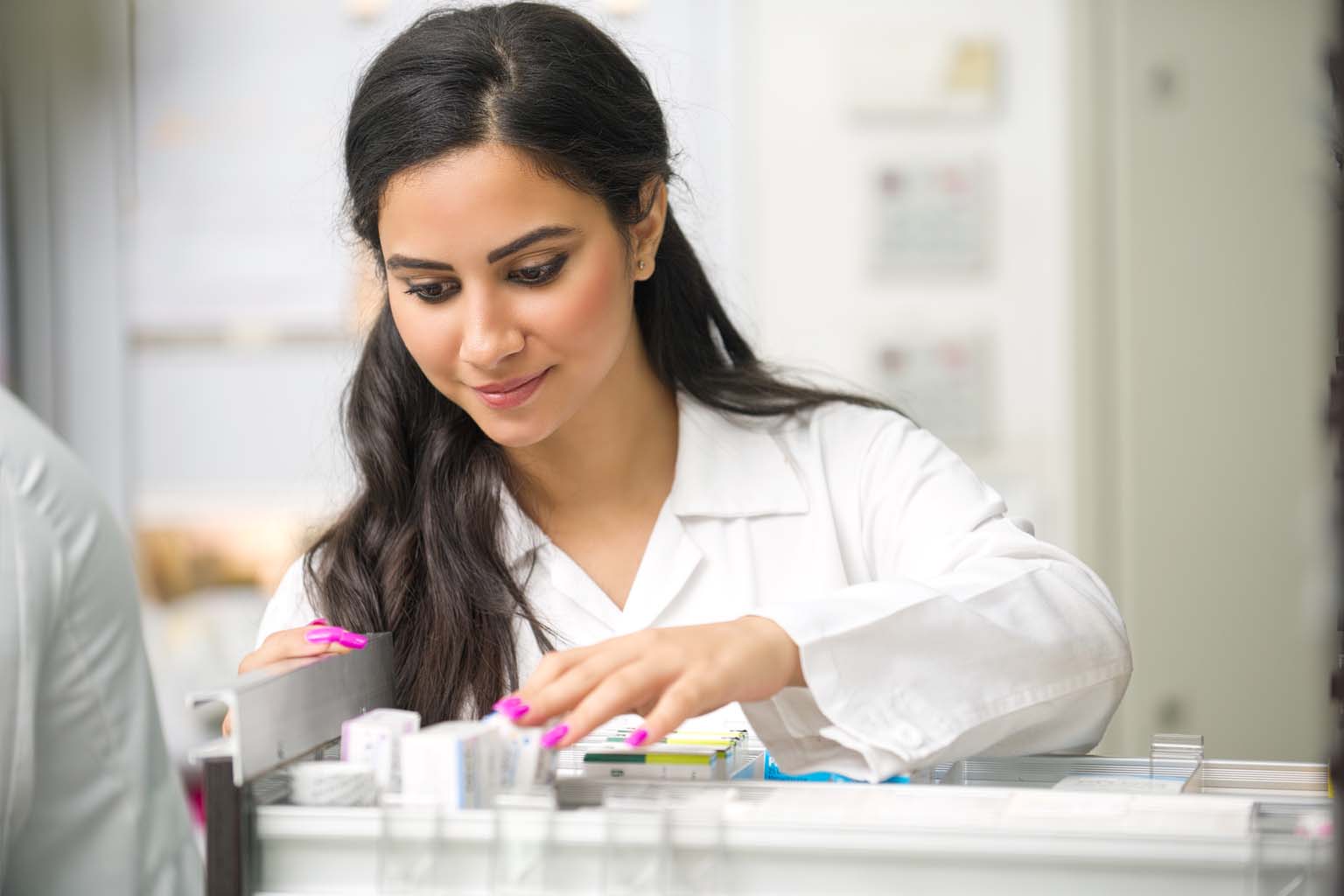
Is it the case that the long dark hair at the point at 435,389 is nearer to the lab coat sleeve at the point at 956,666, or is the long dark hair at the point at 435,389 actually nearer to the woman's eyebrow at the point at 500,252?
the woman's eyebrow at the point at 500,252

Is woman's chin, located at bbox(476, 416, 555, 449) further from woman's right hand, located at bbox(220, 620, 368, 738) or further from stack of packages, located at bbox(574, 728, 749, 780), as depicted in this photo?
stack of packages, located at bbox(574, 728, 749, 780)

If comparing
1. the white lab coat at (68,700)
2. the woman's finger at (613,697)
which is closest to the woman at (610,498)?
the woman's finger at (613,697)

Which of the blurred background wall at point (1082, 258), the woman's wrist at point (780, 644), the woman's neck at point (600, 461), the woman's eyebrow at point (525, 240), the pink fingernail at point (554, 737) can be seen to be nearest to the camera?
the pink fingernail at point (554, 737)

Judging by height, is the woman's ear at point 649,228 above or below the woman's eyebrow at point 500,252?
above

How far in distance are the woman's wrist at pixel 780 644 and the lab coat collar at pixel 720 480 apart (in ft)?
1.46

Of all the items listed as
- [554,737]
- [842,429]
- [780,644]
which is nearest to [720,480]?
[842,429]

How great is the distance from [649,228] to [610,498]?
0.27m

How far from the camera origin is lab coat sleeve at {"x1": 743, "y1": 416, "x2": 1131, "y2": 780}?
3.09ft

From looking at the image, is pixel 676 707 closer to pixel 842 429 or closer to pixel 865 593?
pixel 865 593

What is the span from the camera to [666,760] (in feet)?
2.89

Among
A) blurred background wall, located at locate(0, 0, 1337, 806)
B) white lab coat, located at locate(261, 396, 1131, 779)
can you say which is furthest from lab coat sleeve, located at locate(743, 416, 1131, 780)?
blurred background wall, located at locate(0, 0, 1337, 806)

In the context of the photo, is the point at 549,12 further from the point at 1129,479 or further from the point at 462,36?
the point at 1129,479

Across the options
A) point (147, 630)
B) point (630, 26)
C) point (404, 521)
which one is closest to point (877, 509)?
point (404, 521)

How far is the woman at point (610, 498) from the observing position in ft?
3.13
